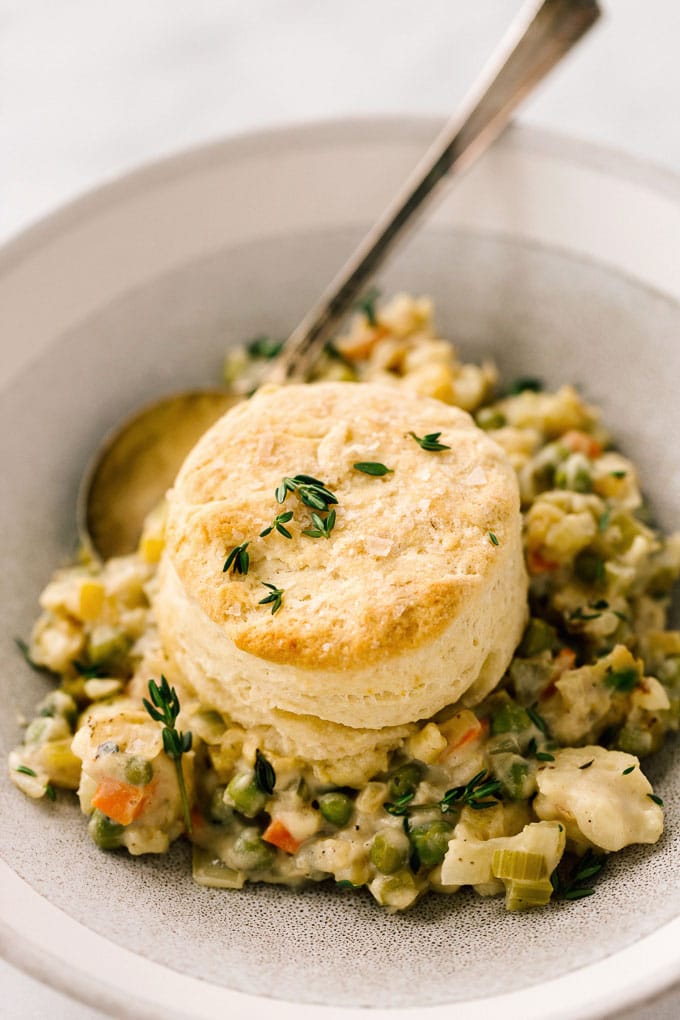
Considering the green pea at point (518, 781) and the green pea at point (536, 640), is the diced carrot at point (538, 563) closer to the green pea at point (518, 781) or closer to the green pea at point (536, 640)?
the green pea at point (536, 640)

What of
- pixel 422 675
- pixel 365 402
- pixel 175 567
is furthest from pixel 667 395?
pixel 175 567

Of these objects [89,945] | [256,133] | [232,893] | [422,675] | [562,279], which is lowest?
[232,893]

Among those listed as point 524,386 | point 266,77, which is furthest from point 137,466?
point 266,77

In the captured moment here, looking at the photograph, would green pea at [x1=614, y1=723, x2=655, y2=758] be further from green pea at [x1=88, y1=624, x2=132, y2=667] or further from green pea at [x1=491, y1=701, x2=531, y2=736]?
green pea at [x1=88, y1=624, x2=132, y2=667]

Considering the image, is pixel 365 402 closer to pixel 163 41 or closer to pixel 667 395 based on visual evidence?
pixel 667 395

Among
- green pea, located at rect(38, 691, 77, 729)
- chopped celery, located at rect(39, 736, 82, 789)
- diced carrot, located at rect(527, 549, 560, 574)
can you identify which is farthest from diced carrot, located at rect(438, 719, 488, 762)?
green pea, located at rect(38, 691, 77, 729)

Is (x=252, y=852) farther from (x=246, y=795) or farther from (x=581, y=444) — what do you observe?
(x=581, y=444)
